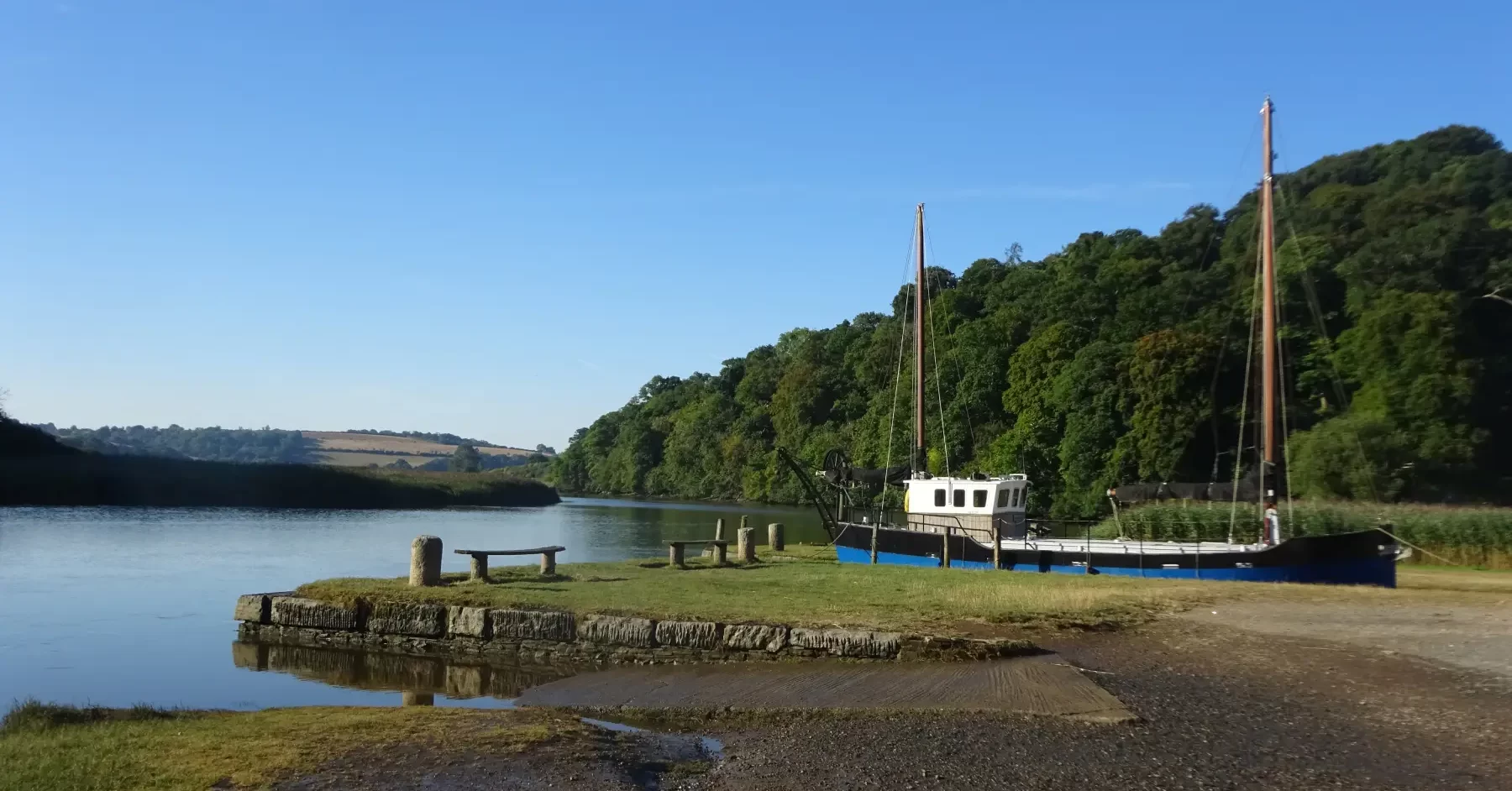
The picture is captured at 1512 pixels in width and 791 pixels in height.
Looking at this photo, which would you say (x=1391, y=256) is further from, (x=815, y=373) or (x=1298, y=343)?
(x=815, y=373)

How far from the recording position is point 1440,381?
4962 cm

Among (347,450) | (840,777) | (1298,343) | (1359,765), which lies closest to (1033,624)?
(1359,765)

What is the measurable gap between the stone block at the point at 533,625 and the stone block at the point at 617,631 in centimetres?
21

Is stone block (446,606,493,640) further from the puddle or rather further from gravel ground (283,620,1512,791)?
gravel ground (283,620,1512,791)

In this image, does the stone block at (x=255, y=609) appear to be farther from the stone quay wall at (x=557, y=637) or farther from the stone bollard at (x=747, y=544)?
the stone bollard at (x=747, y=544)

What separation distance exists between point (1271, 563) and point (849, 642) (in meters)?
14.4

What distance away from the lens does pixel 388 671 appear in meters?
14.3

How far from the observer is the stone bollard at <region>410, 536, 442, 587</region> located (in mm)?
17422

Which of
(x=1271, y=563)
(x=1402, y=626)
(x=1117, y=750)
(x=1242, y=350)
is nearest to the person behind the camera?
(x=1117, y=750)

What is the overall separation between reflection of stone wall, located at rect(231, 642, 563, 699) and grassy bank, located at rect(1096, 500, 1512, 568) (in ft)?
70.1

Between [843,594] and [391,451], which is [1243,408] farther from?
[391,451]

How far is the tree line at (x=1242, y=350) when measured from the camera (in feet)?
163

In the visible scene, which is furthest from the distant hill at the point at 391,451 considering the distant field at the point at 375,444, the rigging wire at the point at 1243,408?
the rigging wire at the point at 1243,408

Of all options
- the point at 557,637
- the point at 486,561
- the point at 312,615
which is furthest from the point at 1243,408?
the point at 312,615
